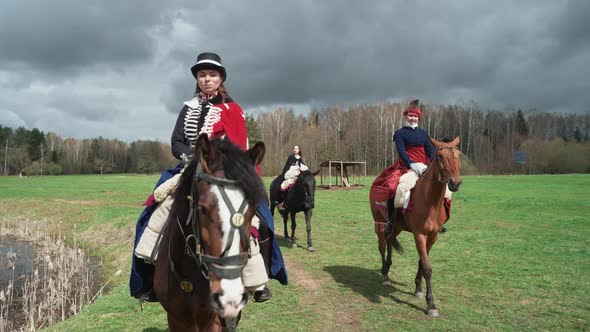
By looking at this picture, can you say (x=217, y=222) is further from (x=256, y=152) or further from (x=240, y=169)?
(x=256, y=152)

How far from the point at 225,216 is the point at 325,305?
17.8ft

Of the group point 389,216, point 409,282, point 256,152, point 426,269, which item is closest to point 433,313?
point 426,269

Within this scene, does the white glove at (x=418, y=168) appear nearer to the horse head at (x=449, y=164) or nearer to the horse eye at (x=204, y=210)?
the horse head at (x=449, y=164)

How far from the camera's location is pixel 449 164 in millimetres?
6125

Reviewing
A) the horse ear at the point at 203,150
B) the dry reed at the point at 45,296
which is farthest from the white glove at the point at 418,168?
the dry reed at the point at 45,296

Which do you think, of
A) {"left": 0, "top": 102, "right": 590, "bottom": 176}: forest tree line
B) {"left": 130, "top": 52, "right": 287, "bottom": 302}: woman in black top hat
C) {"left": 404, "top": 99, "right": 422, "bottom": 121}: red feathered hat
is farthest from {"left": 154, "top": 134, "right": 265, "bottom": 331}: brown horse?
{"left": 0, "top": 102, "right": 590, "bottom": 176}: forest tree line

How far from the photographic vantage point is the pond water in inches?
420

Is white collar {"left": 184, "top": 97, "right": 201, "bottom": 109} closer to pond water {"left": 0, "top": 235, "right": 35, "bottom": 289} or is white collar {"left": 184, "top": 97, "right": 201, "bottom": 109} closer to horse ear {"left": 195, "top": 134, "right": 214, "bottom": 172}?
horse ear {"left": 195, "top": 134, "right": 214, "bottom": 172}

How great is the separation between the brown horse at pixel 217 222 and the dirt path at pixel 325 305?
12.3 feet

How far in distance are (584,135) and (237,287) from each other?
109 metres

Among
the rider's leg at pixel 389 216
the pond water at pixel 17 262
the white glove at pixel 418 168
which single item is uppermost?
the white glove at pixel 418 168

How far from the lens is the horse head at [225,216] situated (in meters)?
2.07

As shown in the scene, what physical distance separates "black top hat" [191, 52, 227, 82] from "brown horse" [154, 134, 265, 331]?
149cm

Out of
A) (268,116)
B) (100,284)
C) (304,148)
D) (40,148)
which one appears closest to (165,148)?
(40,148)
